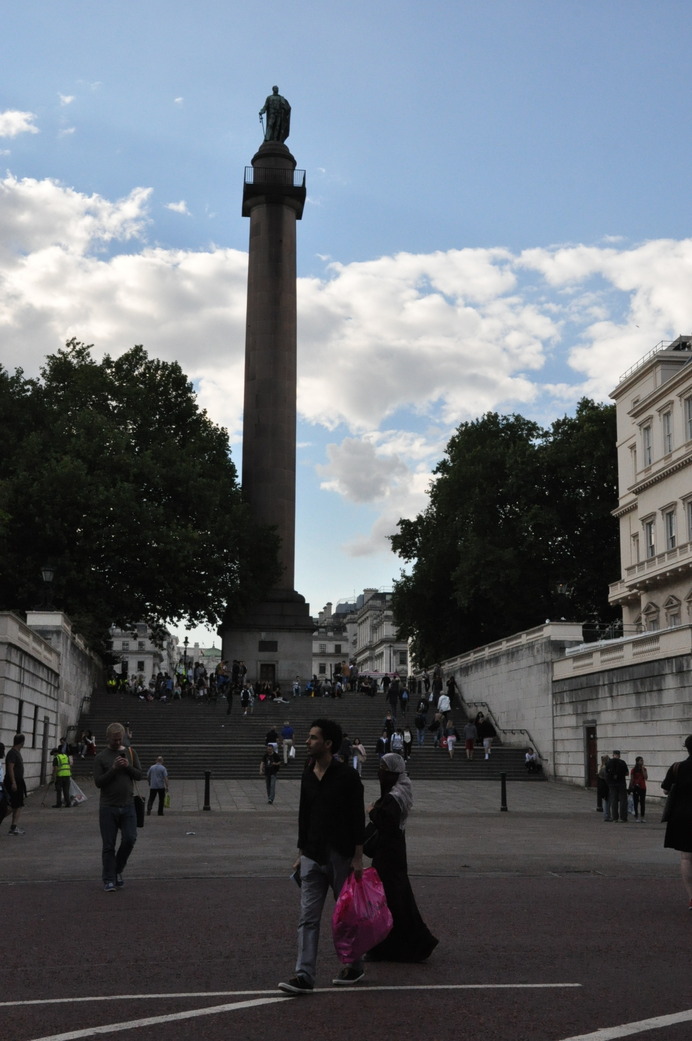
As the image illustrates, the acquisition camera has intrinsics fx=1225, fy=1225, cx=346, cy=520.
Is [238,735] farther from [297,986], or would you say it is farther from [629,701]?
[297,986]

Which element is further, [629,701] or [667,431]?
[667,431]

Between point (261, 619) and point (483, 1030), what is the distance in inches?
2252

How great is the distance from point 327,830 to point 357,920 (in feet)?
2.06

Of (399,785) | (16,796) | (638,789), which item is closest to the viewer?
(399,785)

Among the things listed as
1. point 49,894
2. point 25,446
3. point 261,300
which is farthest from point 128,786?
point 261,300

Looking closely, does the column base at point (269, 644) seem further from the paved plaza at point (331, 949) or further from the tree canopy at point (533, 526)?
the paved plaza at point (331, 949)

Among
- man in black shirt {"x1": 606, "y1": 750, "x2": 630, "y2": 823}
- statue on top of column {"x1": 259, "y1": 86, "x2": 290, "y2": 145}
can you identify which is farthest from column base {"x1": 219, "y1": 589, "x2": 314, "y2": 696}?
man in black shirt {"x1": 606, "y1": 750, "x2": 630, "y2": 823}

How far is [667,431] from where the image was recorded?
52.4 meters

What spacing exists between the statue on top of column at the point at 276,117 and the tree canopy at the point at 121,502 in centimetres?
1700

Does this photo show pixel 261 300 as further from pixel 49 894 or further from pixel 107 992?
pixel 107 992

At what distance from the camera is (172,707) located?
167 feet

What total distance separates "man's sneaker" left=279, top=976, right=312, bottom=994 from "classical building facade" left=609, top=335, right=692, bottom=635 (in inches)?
1676

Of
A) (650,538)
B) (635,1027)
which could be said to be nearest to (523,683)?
(650,538)

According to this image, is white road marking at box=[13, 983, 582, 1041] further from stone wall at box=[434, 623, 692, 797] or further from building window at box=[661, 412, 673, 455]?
building window at box=[661, 412, 673, 455]
